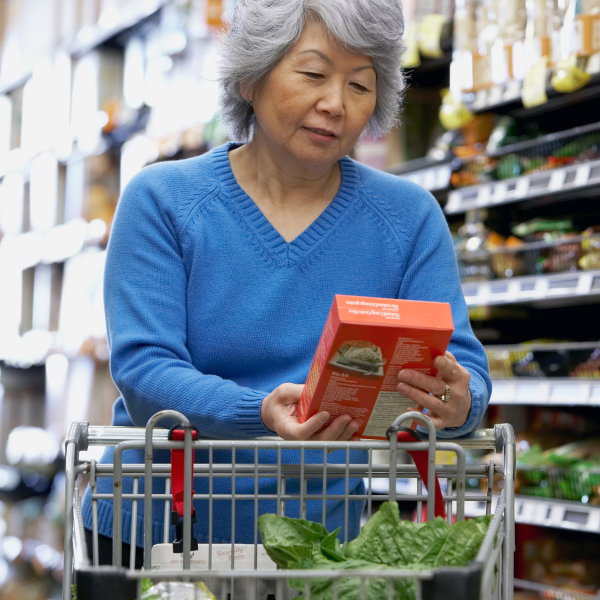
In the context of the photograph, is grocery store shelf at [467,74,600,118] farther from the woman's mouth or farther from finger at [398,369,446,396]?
finger at [398,369,446,396]

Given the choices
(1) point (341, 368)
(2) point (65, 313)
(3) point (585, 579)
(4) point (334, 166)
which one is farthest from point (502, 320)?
(2) point (65, 313)

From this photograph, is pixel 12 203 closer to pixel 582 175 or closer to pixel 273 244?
pixel 582 175

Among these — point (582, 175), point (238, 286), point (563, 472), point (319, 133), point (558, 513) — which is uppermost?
point (582, 175)

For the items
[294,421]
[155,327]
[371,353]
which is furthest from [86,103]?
[371,353]

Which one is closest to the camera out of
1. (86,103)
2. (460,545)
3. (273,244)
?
(460,545)

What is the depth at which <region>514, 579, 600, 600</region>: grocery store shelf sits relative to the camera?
231cm

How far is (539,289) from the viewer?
248 cm

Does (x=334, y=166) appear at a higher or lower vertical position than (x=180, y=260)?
higher

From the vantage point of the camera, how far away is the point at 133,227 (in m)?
1.29

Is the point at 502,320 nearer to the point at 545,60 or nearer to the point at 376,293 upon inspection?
the point at 545,60

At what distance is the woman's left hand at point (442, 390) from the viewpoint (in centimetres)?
96

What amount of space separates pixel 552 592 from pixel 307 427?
171 centimetres

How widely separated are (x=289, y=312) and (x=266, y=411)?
0.25m

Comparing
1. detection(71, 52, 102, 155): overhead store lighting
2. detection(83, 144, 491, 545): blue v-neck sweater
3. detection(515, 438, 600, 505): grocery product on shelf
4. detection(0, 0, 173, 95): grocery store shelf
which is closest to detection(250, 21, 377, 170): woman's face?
detection(83, 144, 491, 545): blue v-neck sweater
